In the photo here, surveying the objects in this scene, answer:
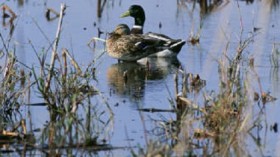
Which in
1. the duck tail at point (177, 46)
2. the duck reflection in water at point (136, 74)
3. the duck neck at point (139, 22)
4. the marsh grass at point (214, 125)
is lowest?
the marsh grass at point (214, 125)

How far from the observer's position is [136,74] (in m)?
10.2

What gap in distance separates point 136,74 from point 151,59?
1136 mm

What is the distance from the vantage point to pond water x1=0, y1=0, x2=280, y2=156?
25.1ft

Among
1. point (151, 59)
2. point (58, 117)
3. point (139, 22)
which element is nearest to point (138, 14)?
point (139, 22)

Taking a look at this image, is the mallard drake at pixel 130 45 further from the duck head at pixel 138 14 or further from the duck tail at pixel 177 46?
the duck head at pixel 138 14

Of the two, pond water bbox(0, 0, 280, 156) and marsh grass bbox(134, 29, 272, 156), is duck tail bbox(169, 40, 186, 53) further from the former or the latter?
marsh grass bbox(134, 29, 272, 156)

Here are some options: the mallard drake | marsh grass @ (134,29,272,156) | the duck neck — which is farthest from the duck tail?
marsh grass @ (134,29,272,156)

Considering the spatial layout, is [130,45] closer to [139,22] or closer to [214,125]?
[139,22]

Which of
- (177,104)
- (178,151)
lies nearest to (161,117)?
(177,104)

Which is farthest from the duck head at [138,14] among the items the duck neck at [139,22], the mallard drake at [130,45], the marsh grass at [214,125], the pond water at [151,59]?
the marsh grass at [214,125]

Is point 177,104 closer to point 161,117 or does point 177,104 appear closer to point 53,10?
point 161,117

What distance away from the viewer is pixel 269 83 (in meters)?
9.32

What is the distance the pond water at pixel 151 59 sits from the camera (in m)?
7.65

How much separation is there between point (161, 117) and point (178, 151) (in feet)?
5.36
